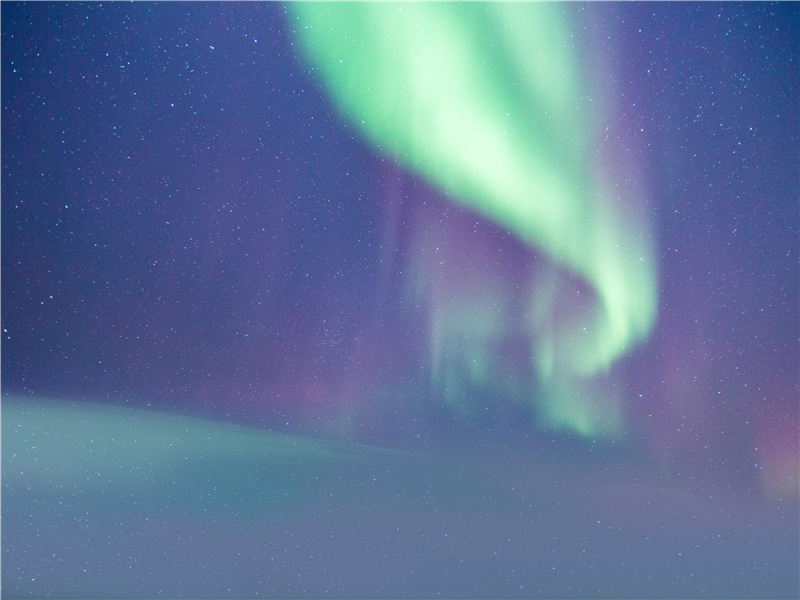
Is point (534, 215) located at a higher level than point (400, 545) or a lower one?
higher

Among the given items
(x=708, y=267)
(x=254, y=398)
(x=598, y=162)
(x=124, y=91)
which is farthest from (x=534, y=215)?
(x=124, y=91)

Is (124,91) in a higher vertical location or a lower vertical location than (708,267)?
higher

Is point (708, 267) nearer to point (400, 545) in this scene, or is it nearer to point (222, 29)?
point (400, 545)

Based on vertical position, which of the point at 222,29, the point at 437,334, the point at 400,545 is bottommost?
the point at 400,545

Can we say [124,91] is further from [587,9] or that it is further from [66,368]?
[587,9]

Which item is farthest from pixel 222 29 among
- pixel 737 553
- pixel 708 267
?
pixel 737 553

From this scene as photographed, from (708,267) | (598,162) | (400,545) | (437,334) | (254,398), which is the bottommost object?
(400,545)
